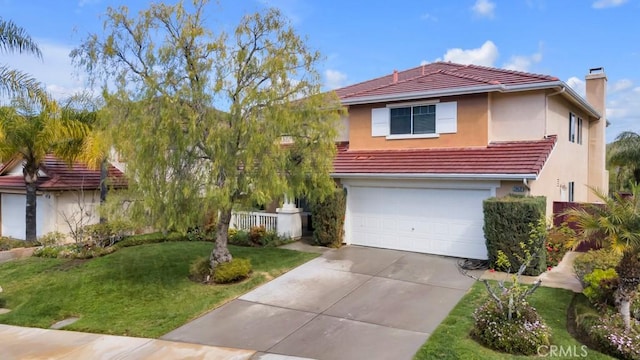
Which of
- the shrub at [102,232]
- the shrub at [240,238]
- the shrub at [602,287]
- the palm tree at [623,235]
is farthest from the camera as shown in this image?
the shrub at [240,238]

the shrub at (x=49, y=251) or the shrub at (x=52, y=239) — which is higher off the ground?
the shrub at (x=52, y=239)

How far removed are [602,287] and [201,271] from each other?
873 centimetres

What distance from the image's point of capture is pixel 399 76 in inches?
719

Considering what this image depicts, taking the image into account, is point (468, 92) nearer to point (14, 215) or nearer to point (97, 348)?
point (97, 348)

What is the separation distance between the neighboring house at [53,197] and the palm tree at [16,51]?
15.0ft

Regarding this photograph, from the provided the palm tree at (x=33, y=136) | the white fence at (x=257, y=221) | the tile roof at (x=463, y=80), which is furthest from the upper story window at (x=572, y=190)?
the palm tree at (x=33, y=136)

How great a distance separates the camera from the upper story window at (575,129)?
15.8 metres

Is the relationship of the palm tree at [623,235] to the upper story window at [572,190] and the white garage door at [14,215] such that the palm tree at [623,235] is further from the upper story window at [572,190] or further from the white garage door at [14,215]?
the white garage door at [14,215]

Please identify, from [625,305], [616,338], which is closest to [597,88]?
[625,305]

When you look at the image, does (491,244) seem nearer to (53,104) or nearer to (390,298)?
(390,298)

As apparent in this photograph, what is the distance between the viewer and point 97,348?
7148mm

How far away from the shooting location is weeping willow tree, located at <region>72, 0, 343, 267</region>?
8.69 meters

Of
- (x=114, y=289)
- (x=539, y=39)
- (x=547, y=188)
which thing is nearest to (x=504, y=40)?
(x=539, y=39)

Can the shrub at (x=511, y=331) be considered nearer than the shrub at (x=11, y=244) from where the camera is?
Yes
